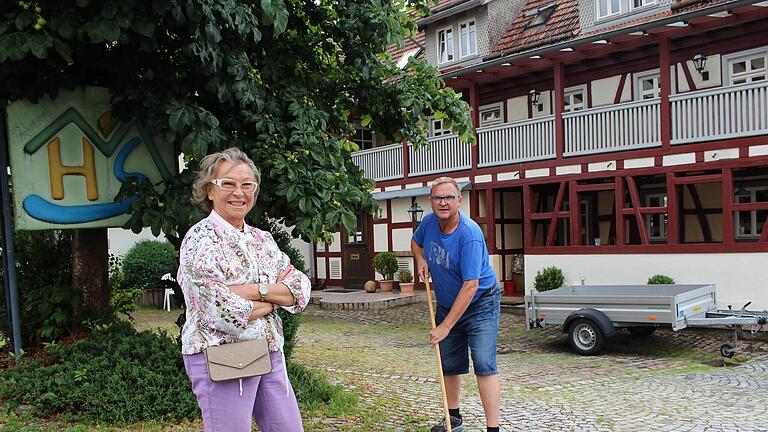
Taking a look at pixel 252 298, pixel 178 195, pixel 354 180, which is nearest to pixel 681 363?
pixel 354 180

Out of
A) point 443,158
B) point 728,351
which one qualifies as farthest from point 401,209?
point 728,351

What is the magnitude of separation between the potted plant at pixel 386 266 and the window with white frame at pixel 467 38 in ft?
20.6

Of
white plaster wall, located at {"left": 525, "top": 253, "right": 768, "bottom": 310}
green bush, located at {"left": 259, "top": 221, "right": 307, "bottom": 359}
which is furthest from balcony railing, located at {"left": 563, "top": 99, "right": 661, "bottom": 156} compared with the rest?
green bush, located at {"left": 259, "top": 221, "right": 307, "bottom": 359}

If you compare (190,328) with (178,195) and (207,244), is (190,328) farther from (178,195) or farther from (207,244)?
(178,195)

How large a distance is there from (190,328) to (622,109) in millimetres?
13436

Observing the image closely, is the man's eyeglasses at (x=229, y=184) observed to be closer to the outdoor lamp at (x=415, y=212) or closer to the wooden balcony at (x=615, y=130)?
the wooden balcony at (x=615, y=130)

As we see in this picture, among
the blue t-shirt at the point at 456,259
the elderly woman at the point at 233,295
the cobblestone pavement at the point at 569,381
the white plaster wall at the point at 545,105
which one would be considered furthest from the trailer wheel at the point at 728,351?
the white plaster wall at the point at 545,105

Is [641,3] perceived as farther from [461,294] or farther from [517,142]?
[461,294]

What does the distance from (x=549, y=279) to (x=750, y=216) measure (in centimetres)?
454

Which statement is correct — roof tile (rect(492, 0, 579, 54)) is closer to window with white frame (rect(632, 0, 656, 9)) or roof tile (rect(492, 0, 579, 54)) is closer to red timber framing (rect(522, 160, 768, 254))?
window with white frame (rect(632, 0, 656, 9))

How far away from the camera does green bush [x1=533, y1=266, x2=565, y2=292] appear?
601 inches

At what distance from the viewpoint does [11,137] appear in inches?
221

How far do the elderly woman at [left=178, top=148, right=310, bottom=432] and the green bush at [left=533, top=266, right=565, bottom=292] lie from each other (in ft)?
41.8

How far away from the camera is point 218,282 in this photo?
2900 millimetres
